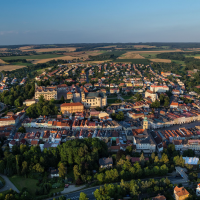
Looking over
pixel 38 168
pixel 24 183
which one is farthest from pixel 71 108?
pixel 24 183

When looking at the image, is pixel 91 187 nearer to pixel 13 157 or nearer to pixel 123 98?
pixel 13 157

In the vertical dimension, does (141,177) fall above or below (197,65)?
below

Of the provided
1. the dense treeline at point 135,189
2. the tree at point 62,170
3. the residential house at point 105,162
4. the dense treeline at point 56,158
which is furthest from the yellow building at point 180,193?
the tree at point 62,170

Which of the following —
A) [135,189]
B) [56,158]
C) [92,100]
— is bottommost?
[56,158]

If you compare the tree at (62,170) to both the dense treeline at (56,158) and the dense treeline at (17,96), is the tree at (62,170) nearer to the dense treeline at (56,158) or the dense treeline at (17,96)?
the dense treeline at (56,158)

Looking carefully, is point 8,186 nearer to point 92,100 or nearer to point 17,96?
point 92,100

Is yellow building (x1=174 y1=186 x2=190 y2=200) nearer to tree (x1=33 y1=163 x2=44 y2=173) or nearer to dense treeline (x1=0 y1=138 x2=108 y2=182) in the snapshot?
dense treeline (x1=0 y1=138 x2=108 y2=182)

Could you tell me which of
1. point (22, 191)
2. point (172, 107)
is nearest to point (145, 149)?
point (22, 191)
